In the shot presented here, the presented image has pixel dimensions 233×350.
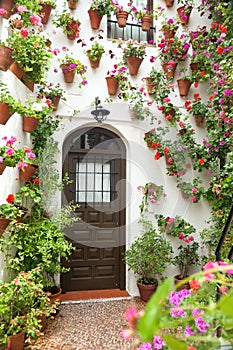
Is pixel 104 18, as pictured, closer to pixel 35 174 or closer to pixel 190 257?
pixel 35 174

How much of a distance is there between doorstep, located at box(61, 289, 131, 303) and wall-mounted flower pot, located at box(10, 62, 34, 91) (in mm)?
2746

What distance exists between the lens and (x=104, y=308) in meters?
3.50

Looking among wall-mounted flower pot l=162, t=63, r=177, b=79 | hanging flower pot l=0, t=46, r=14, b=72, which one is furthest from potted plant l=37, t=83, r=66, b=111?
wall-mounted flower pot l=162, t=63, r=177, b=79

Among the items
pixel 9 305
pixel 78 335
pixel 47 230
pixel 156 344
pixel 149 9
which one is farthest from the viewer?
pixel 149 9

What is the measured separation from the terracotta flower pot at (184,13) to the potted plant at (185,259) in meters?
3.34

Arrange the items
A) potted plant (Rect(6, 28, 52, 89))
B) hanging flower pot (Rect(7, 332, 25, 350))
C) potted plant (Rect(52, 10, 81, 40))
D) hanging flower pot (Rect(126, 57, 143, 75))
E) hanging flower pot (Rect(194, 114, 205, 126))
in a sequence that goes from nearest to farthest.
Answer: hanging flower pot (Rect(7, 332, 25, 350)), potted plant (Rect(6, 28, 52, 89)), potted plant (Rect(52, 10, 81, 40)), hanging flower pot (Rect(126, 57, 143, 75)), hanging flower pot (Rect(194, 114, 205, 126))

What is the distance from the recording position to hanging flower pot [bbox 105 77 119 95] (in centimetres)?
399

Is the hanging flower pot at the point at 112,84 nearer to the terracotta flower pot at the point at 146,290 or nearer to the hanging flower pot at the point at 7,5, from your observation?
the hanging flower pot at the point at 7,5

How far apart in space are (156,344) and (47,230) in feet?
6.83

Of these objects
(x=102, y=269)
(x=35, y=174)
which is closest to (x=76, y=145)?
(x=35, y=174)

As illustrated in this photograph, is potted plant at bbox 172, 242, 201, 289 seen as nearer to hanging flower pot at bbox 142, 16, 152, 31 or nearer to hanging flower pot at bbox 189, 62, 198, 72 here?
hanging flower pot at bbox 189, 62, 198, 72

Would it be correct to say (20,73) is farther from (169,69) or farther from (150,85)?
(169,69)

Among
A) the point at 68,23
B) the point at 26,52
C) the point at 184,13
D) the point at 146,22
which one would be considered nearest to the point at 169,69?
the point at 146,22

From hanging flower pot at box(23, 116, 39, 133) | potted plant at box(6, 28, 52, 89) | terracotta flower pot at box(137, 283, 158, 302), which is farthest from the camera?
terracotta flower pot at box(137, 283, 158, 302)
